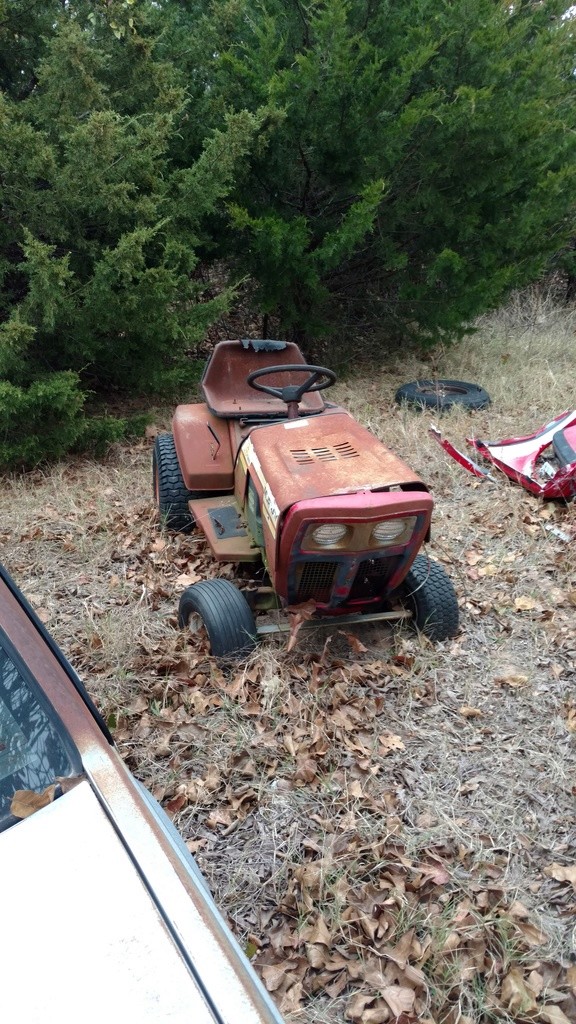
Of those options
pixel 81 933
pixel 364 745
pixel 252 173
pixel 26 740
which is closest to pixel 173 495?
pixel 364 745

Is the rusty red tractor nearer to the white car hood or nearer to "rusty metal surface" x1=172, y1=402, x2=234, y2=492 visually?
"rusty metal surface" x1=172, y1=402, x2=234, y2=492

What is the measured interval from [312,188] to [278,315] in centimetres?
134

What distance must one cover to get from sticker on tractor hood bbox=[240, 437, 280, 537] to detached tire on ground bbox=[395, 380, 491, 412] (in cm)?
327

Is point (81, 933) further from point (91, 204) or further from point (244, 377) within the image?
point (91, 204)

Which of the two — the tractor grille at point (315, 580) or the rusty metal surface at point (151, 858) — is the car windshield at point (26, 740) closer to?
the rusty metal surface at point (151, 858)

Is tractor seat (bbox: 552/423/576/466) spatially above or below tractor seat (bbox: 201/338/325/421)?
below

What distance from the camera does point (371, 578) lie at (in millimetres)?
2936

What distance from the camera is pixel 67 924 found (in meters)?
1.17

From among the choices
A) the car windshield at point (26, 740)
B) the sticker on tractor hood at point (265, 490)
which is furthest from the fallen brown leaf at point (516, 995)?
the sticker on tractor hood at point (265, 490)

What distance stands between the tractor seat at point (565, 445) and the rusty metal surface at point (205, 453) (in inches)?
88.3

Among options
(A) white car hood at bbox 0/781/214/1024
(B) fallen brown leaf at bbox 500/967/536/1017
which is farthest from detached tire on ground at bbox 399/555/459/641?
(A) white car hood at bbox 0/781/214/1024

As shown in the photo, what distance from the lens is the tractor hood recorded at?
9.00 ft

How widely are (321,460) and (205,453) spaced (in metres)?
1.15

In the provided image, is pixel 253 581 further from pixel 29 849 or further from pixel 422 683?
pixel 29 849
